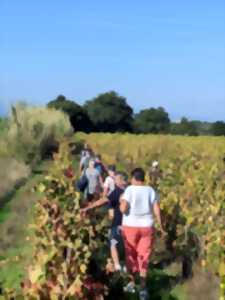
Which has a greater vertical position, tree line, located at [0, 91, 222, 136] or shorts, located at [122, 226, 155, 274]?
tree line, located at [0, 91, 222, 136]

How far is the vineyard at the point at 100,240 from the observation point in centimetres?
1030

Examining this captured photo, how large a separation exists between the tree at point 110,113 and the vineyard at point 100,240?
73.4 m

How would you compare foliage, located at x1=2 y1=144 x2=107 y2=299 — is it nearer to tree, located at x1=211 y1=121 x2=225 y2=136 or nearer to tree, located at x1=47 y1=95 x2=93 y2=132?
tree, located at x1=211 y1=121 x2=225 y2=136

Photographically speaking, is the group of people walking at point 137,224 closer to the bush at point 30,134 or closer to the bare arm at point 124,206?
the bare arm at point 124,206

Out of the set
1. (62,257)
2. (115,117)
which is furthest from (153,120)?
(62,257)

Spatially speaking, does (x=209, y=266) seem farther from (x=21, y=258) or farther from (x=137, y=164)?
(x=137, y=164)

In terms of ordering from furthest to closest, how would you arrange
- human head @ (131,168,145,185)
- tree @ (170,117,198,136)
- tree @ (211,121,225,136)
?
tree @ (170,117,198,136)
tree @ (211,121,225,136)
human head @ (131,168,145,185)

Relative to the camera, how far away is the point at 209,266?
13.3m

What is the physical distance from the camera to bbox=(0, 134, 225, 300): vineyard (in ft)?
33.8

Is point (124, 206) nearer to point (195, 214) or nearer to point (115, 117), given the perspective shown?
point (195, 214)

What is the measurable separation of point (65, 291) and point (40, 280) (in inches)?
12.3

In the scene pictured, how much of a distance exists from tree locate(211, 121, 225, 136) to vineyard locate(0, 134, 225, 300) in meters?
54.6

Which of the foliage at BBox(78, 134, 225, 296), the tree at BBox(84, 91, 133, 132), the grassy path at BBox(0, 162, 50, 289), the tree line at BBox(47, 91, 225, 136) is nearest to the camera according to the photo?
the foliage at BBox(78, 134, 225, 296)

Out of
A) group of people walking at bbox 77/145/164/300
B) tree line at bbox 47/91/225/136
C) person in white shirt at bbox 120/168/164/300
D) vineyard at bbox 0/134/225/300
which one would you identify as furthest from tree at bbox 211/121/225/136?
person in white shirt at bbox 120/168/164/300
